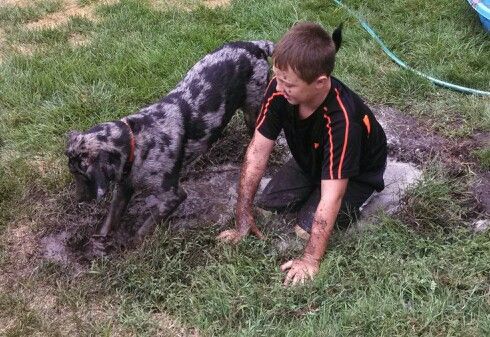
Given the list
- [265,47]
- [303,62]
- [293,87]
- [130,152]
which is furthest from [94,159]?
[265,47]

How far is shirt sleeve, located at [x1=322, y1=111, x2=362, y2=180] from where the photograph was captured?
3.82m

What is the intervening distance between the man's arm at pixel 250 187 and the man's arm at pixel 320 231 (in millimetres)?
434

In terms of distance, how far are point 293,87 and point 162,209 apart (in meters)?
1.30

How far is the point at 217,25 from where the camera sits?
6938mm

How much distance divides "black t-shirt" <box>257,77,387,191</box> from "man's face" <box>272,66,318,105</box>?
18cm

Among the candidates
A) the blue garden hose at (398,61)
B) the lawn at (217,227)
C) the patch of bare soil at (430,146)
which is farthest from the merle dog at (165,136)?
the blue garden hose at (398,61)

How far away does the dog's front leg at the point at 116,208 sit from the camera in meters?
4.38

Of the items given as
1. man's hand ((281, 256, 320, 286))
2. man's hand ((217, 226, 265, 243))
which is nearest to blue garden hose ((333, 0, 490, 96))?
man's hand ((217, 226, 265, 243))

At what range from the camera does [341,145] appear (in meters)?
3.82

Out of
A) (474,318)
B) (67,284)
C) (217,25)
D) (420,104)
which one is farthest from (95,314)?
(217,25)

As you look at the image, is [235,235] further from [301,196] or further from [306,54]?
[306,54]

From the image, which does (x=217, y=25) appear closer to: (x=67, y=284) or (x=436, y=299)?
(x=67, y=284)

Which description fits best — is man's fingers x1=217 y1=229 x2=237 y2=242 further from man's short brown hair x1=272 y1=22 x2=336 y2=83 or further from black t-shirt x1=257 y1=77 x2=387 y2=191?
man's short brown hair x1=272 y1=22 x2=336 y2=83

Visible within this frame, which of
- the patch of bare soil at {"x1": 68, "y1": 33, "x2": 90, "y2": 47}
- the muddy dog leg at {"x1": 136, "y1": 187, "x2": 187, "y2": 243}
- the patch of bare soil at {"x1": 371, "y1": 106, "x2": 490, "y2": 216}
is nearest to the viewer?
the muddy dog leg at {"x1": 136, "y1": 187, "x2": 187, "y2": 243}
